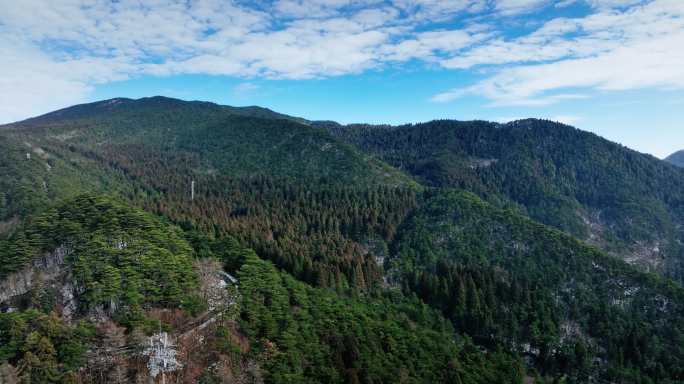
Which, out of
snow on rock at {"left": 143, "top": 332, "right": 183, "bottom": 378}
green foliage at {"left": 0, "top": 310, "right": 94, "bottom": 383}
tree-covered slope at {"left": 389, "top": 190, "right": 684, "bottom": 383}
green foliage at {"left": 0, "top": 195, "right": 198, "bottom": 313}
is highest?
green foliage at {"left": 0, "top": 195, "right": 198, "bottom": 313}

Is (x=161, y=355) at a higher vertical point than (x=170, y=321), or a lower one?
lower

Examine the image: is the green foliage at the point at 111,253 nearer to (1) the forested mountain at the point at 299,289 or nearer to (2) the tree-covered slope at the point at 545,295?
(1) the forested mountain at the point at 299,289

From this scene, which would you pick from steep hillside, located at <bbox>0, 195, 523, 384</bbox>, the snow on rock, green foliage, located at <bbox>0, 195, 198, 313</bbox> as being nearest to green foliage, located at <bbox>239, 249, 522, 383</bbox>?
steep hillside, located at <bbox>0, 195, 523, 384</bbox>

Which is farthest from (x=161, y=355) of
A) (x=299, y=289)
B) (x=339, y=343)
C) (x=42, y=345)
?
(x=299, y=289)

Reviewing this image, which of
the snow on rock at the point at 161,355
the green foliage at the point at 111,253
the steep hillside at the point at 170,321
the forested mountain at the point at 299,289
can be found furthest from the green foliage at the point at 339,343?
the green foliage at the point at 111,253

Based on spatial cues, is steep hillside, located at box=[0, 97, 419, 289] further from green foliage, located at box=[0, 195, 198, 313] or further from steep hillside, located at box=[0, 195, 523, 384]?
green foliage, located at box=[0, 195, 198, 313]

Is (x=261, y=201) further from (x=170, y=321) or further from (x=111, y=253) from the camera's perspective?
(x=170, y=321)

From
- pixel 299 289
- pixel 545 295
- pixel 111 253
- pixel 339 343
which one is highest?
pixel 111 253
